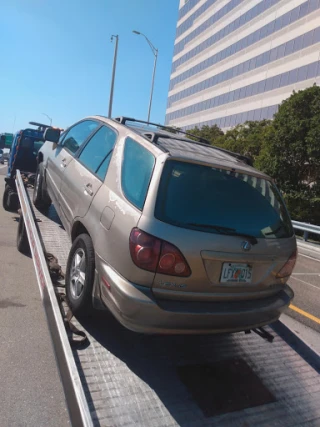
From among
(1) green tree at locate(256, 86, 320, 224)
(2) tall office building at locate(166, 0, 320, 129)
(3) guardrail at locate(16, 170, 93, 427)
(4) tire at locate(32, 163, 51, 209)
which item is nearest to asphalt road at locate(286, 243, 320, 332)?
(3) guardrail at locate(16, 170, 93, 427)

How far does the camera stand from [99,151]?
357 cm

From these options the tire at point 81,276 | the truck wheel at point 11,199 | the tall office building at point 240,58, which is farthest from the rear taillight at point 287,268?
the tall office building at point 240,58

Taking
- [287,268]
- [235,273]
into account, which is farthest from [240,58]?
[235,273]

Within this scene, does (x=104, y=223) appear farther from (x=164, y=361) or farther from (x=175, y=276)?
(x=164, y=361)

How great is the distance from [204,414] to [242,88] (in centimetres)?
4947

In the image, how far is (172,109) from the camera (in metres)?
71.7

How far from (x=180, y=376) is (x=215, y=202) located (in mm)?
1262

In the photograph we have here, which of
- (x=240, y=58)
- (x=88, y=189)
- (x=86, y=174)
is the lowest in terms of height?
(x=88, y=189)

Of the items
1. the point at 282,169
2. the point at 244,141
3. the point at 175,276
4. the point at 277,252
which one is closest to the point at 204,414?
the point at 175,276

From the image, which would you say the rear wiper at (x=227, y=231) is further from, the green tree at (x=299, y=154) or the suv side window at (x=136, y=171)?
the green tree at (x=299, y=154)

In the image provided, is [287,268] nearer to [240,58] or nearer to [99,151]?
[99,151]

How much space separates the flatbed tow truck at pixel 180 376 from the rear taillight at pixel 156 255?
2.24 ft

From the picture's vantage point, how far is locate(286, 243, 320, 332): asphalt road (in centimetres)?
514

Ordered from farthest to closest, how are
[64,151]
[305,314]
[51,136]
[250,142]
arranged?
1. [250,142]
2. [305,314]
3. [51,136]
4. [64,151]
